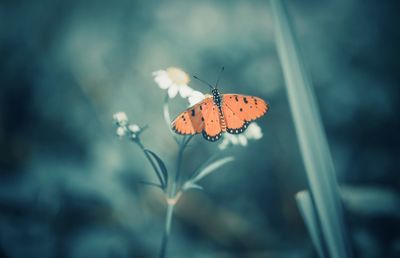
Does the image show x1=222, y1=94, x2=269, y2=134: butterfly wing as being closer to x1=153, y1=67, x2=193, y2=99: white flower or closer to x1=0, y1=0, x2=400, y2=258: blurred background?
x1=153, y1=67, x2=193, y2=99: white flower

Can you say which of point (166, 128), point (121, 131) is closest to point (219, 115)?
point (121, 131)

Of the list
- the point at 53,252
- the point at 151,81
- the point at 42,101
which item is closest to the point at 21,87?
the point at 42,101

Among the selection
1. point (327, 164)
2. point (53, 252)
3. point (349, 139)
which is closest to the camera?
point (327, 164)

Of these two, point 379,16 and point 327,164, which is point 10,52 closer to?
point 327,164

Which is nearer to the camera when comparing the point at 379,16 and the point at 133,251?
the point at 133,251

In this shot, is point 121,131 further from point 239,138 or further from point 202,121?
point 239,138

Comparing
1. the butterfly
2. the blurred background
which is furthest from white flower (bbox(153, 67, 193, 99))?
the blurred background
